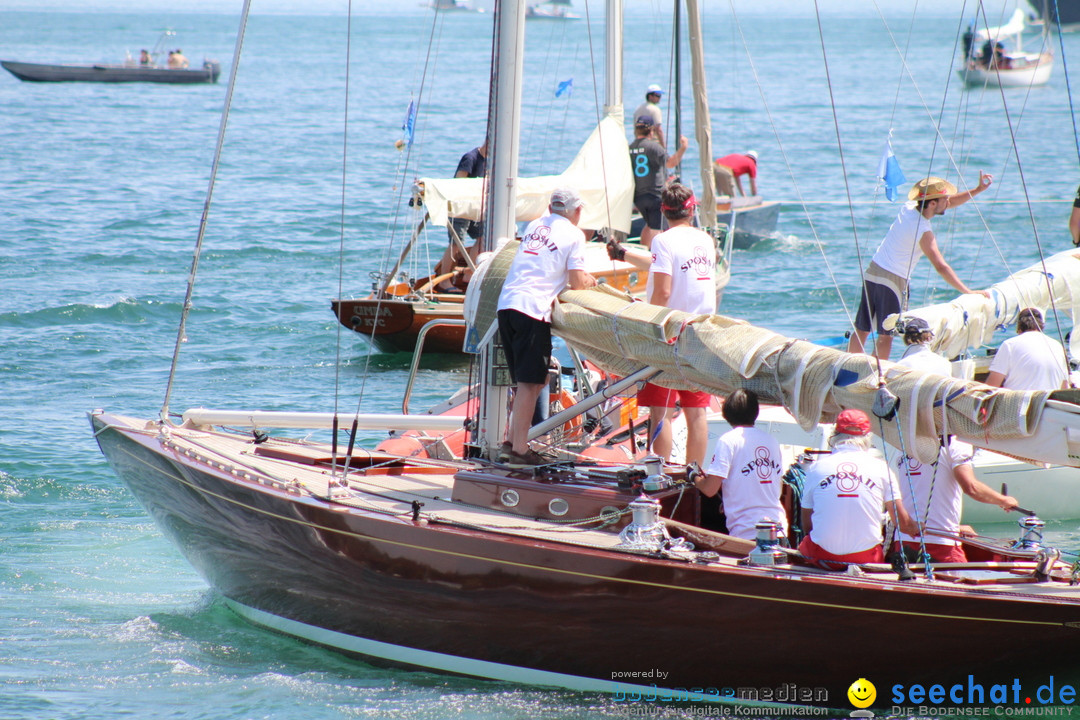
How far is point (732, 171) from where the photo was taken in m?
21.4

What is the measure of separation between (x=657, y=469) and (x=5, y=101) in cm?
4720

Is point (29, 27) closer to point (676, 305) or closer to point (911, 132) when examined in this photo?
point (911, 132)

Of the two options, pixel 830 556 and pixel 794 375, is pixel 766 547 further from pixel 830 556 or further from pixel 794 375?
pixel 794 375

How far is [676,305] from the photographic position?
649 centimetres

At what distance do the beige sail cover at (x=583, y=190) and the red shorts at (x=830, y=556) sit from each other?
7952 mm

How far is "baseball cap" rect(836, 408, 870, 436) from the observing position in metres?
5.25

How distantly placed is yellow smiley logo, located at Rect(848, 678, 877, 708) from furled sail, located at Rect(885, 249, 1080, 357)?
3003 millimetres

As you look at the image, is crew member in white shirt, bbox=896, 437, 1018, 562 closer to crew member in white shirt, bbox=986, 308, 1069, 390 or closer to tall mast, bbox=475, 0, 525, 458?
crew member in white shirt, bbox=986, 308, 1069, 390

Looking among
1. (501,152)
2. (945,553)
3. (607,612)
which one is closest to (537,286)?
(501,152)

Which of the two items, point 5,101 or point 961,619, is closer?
point 961,619

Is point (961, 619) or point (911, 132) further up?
point (911, 132)

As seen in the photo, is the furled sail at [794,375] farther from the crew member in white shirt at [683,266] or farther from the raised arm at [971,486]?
the raised arm at [971,486]

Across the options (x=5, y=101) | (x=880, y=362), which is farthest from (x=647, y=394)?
(x=5, y=101)

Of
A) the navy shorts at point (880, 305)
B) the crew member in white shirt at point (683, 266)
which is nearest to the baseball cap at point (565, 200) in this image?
the crew member in white shirt at point (683, 266)
